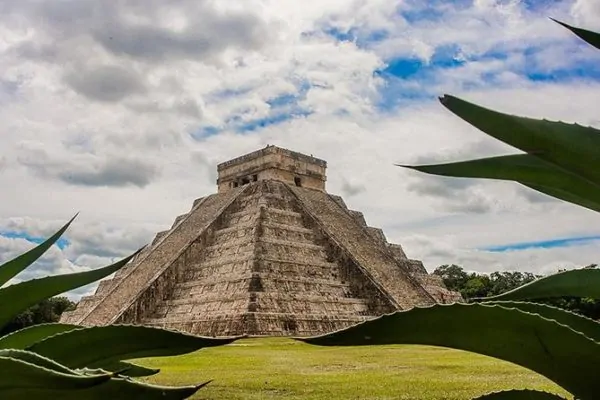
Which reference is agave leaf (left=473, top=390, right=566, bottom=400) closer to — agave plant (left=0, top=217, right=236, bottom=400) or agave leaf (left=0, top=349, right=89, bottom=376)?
agave plant (left=0, top=217, right=236, bottom=400)

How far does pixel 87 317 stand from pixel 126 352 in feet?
91.4

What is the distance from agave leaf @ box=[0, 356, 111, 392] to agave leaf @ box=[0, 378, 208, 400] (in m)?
0.02

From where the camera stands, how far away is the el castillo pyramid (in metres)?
23.2

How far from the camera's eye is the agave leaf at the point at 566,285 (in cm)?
119

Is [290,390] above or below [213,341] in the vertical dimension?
below

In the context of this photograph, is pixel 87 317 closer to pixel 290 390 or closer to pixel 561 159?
pixel 290 390

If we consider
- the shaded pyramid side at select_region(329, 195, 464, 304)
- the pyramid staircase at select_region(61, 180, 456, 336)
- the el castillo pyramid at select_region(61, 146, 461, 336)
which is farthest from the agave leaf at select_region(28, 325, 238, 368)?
the shaded pyramid side at select_region(329, 195, 464, 304)

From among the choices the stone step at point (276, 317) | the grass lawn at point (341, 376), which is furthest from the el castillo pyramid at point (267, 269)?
the grass lawn at point (341, 376)

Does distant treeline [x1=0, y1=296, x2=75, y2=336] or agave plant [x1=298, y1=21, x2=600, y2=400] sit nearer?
agave plant [x1=298, y1=21, x2=600, y2=400]

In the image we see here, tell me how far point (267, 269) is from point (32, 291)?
76.5ft

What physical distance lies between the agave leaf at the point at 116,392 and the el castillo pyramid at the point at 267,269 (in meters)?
19.9

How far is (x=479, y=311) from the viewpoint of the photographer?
1021mm

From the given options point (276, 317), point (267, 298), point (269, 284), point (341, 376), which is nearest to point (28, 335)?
point (341, 376)

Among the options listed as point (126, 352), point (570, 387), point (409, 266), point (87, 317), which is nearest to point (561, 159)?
point (570, 387)
